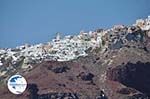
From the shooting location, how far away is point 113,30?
108 meters

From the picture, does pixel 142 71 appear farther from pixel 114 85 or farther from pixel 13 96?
pixel 13 96

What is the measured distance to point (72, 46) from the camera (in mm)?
124562

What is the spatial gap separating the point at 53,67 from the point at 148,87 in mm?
16706

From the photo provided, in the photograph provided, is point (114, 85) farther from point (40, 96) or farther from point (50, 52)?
point (50, 52)

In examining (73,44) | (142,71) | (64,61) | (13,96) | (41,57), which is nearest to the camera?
(13,96)

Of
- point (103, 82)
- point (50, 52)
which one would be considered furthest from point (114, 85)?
point (50, 52)

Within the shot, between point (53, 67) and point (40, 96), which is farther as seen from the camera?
point (53, 67)

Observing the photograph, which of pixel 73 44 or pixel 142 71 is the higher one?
pixel 73 44

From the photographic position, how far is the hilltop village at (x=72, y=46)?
4097 inches

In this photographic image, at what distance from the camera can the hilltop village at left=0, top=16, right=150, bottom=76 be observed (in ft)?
341

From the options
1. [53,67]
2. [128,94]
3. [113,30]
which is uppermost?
[113,30]

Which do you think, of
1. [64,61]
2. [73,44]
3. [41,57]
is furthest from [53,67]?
[73,44]

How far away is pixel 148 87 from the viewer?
9188 cm

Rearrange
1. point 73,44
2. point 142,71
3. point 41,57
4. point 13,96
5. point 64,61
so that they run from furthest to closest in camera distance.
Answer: point 73,44 → point 41,57 → point 64,61 → point 142,71 → point 13,96
